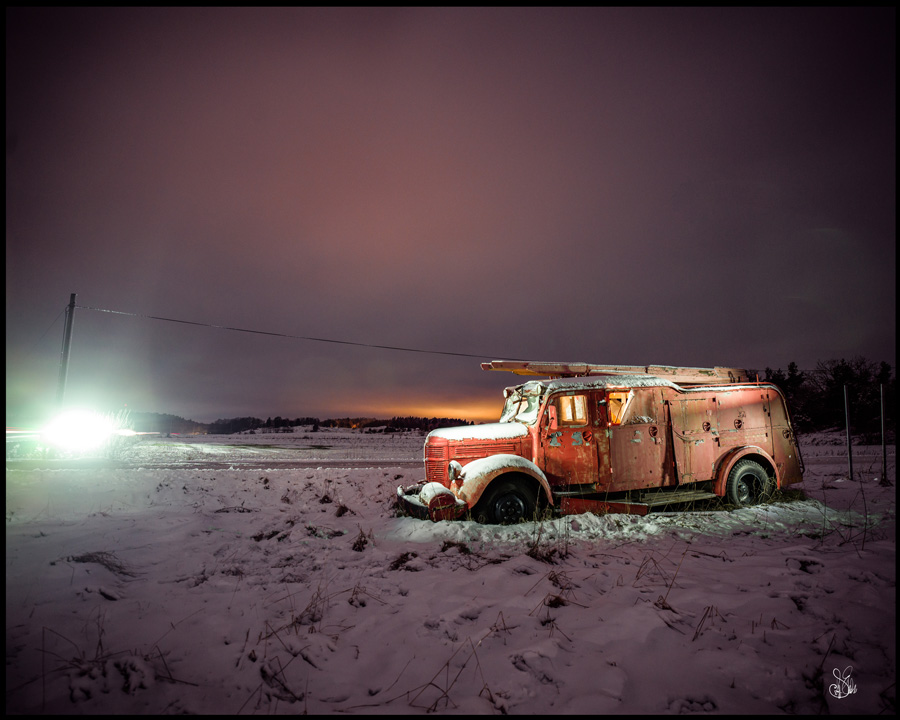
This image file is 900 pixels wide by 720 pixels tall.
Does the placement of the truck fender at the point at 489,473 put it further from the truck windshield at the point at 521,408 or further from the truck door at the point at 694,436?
the truck door at the point at 694,436

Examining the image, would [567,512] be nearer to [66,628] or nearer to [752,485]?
[752,485]

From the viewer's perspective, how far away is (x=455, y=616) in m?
3.62

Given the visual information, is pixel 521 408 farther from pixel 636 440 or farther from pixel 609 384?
pixel 636 440

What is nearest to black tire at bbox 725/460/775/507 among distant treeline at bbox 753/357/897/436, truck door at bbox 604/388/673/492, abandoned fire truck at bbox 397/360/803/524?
abandoned fire truck at bbox 397/360/803/524

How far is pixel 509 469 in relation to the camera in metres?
6.58

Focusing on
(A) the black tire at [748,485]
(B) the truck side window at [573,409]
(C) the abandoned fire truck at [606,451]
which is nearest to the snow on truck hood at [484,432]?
(C) the abandoned fire truck at [606,451]

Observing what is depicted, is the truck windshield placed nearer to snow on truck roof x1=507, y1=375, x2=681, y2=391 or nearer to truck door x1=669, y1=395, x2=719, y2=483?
snow on truck roof x1=507, y1=375, x2=681, y2=391

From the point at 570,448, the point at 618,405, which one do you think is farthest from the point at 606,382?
the point at 570,448

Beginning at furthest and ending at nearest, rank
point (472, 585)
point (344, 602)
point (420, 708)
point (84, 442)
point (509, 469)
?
point (84, 442) < point (509, 469) < point (472, 585) < point (344, 602) < point (420, 708)

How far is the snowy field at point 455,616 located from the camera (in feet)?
8.73

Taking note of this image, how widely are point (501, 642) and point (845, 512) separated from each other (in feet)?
23.8

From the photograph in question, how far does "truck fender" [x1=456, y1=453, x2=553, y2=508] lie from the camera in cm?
646

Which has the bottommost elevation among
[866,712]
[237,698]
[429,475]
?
[237,698]

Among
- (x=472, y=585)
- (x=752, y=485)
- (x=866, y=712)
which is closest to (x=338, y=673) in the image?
(x=472, y=585)
